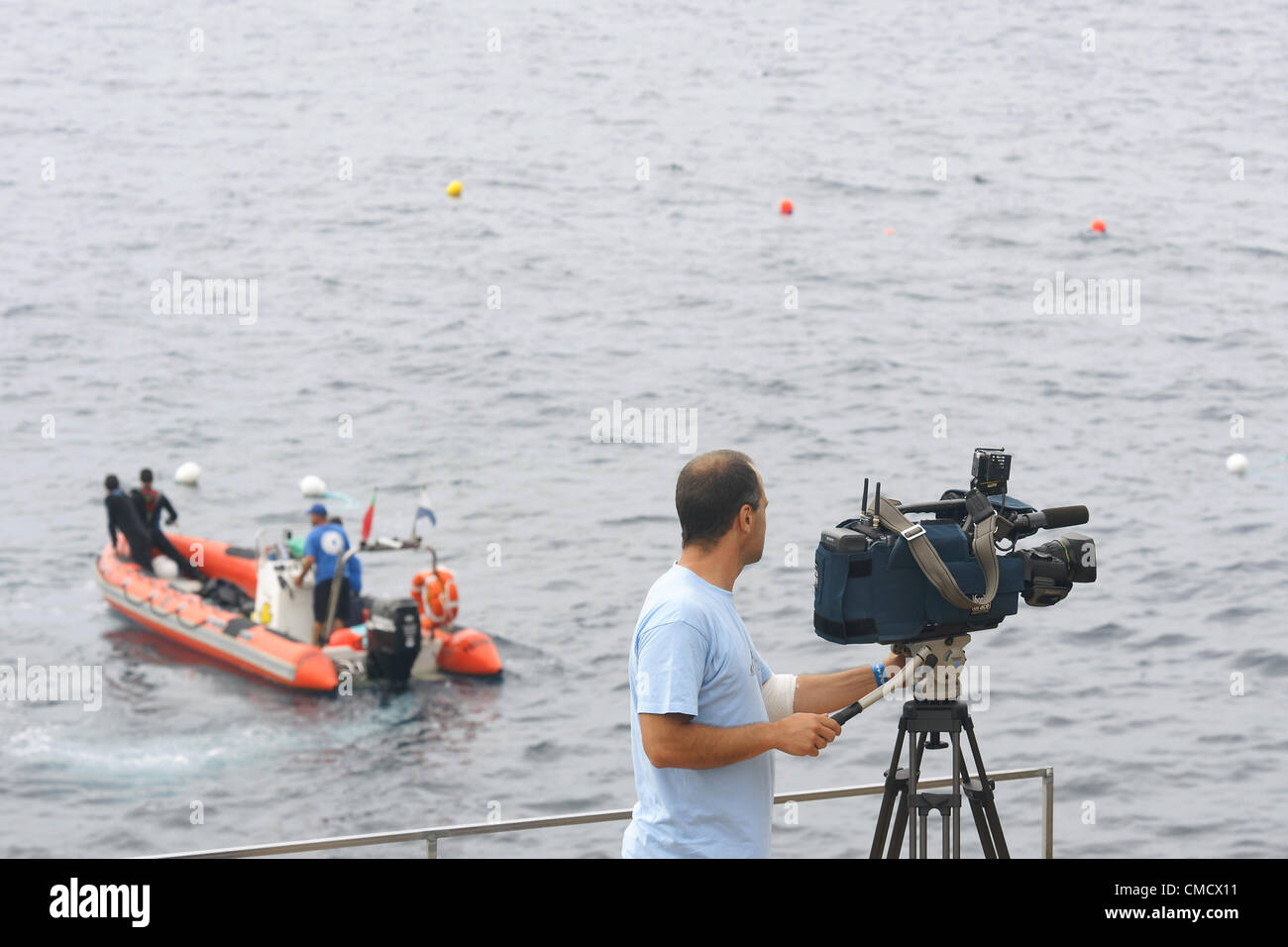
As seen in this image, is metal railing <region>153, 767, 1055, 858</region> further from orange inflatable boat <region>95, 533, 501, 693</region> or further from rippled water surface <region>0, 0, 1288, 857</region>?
orange inflatable boat <region>95, 533, 501, 693</region>

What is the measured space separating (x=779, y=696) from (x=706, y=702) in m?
0.39

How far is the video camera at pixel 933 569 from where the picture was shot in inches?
146

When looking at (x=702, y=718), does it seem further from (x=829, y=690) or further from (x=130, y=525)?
(x=130, y=525)

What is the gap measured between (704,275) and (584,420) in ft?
29.5

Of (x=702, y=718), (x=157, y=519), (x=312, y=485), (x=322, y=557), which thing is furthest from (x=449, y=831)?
(x=312, y=485)

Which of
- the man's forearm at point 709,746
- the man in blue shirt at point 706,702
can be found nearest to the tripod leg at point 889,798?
the man in blue shirt at point 706,702

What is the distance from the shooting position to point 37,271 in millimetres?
40125

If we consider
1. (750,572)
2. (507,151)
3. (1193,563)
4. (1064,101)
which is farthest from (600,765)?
(1064,101)

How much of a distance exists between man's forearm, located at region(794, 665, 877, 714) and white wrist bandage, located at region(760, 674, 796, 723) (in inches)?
1.2

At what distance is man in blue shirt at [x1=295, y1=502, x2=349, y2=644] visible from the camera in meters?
16.8

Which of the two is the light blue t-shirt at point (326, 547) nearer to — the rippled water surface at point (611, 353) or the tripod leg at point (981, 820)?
the rippled water surface at point (611, 353)

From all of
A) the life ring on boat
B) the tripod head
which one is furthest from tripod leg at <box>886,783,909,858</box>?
the life ring on boat

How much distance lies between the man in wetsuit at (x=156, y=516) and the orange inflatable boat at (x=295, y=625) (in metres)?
0.31

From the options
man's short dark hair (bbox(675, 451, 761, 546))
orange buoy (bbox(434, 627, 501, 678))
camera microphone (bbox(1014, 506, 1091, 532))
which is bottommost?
orange buoy (bbox(434, 627, 501, 678))
